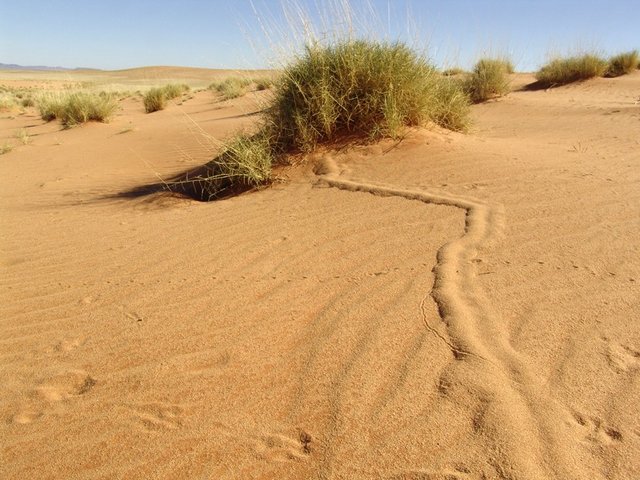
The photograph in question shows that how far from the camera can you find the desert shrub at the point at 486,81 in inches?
516

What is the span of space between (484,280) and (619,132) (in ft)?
18.8

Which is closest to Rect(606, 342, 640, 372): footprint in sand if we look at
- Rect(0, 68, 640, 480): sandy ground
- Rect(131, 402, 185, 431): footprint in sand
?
Rect(0, 68, 640, 480): sandy ground

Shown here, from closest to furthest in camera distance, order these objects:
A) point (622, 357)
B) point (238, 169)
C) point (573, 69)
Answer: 1. point (622, 357)
2. point (238, 169)
3. point (573, 69)

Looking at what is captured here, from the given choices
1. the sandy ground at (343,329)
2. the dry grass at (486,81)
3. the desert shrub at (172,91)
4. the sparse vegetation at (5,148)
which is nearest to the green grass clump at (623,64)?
the dry grass at (486,81)

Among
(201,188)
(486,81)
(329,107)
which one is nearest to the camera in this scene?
(329,107)

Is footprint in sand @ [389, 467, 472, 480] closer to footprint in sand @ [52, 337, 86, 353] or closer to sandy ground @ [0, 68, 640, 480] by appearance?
sandy ground @ [0, 68, 640, 480]

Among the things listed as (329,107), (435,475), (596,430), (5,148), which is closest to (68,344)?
(435,475)

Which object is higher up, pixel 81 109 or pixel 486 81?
pixel 486 81

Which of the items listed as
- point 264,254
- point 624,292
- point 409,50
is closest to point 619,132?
point 409,50

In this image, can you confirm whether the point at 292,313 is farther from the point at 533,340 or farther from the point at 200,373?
the point at 533,340

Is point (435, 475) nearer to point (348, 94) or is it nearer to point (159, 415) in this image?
point (159, 415)

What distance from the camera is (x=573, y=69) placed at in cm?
1562

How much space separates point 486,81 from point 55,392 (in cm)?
1276

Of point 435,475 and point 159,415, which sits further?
point 159,415
